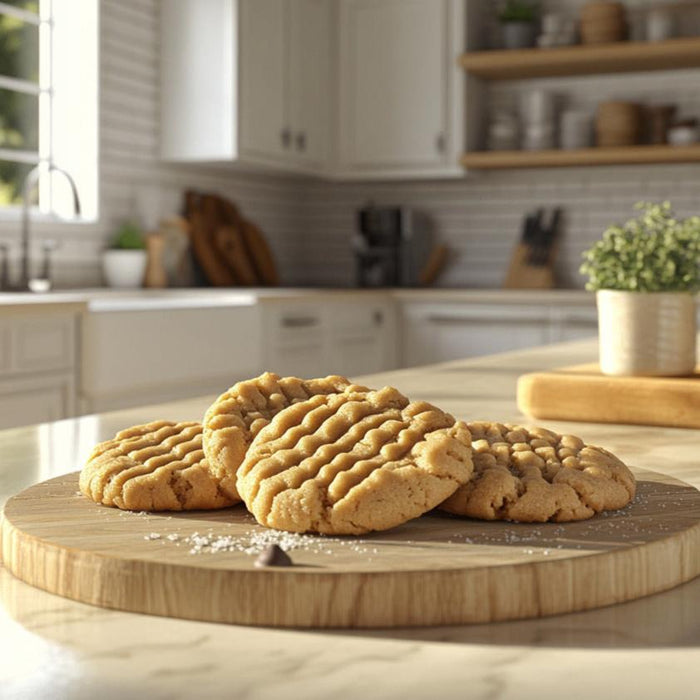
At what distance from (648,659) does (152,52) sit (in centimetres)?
515

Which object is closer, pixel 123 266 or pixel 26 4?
pixel 26 4

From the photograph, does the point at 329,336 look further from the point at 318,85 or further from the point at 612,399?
the point at 612,399

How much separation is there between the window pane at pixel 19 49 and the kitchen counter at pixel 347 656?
15.0 ft

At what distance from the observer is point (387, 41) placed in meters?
→ 5.90

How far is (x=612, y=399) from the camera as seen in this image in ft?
4.43

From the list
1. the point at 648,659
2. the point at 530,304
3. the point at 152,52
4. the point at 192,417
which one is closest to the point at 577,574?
the point at 648,659

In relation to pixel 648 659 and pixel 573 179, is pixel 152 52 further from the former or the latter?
pixel 648 659

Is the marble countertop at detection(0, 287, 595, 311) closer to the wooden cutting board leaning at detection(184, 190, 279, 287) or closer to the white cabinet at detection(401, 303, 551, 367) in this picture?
the white cabinet at detection(401, 303, 551, 367)

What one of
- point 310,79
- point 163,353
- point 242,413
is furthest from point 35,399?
point 242,413

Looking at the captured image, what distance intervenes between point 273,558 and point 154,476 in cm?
16

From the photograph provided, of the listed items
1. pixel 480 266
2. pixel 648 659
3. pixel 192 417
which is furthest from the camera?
pixel 480 266

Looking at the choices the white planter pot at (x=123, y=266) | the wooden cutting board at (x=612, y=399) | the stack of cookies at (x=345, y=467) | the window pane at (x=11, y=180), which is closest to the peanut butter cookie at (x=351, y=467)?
the stack of cookies at (x=345, y=467)

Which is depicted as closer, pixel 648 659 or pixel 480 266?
pixel 648 659

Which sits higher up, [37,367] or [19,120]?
[19,120]
